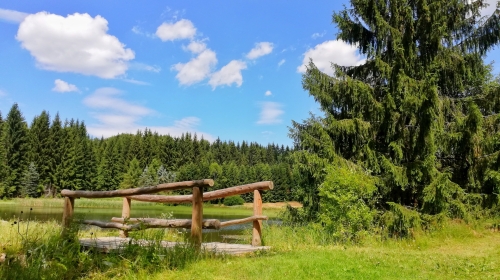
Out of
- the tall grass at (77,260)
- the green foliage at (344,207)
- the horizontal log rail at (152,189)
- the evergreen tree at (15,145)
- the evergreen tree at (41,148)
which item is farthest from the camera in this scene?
the evergreen tree at (41,148)

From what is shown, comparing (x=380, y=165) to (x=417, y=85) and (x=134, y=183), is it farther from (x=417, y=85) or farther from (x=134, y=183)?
(x=134, y=183)

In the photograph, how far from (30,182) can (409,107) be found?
180 ft

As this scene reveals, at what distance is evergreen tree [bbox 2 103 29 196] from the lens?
52.9 m

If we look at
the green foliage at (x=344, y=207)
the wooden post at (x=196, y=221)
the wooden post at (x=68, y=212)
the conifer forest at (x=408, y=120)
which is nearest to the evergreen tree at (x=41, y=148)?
the conifer forest at (x=408, y=120)

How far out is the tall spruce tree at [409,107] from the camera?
11.6 metres

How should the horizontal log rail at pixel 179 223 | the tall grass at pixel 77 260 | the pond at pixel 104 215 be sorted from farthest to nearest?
the pond at pixel 104 215, the horizontal log rail at pixel 179 223, the tall grass at pixel 77 260

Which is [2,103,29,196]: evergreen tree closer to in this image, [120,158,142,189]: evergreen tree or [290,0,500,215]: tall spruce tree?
[120,158,142,189]: evergreen tree

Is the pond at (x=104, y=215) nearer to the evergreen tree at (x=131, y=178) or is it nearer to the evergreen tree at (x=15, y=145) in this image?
the evergreen tree at (x=15, y=145)

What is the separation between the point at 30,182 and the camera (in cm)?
5219

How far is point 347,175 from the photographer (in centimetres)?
991

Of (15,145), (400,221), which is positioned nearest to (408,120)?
(400,221)

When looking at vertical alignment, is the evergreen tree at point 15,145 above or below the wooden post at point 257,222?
above

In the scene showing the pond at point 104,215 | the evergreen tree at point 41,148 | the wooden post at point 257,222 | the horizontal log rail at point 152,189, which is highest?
the evergreen tree at point 41,148

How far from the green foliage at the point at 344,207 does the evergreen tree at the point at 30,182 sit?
53.4 metres
